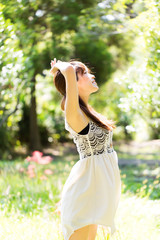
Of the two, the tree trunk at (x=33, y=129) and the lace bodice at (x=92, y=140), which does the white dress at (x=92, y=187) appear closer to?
the lace bodice at (x=92, y=140)

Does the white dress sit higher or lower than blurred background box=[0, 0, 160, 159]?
higher

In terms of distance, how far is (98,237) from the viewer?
2.79 metres

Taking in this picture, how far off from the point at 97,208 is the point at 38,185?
3038 millimetres

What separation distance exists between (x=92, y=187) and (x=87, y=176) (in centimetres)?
8

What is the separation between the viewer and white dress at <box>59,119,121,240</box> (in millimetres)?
1940

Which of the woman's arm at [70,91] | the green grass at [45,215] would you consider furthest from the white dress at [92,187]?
the green grass at [45,215]

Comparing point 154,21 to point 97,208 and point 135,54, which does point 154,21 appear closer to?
point 97,208

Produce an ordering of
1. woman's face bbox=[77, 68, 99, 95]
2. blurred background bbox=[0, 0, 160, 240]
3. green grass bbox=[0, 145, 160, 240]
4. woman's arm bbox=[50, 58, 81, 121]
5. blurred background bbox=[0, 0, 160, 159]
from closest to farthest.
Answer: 1. woman's arm bbox=[50, 58, 81, 121]
2. woman's face bbox=[77, 68, 99, 95]
3. green grass bbox=[0, 145, 160, 240]
4. blurred background bbox=[0, 0, 160, 240]
5. blurred background bbox=[0, 0, 160, 159]

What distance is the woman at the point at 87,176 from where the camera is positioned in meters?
1.92

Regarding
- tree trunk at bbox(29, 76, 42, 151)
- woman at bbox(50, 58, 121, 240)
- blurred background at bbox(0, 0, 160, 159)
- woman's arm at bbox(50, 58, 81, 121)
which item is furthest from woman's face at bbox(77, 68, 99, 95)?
tree trunk at bbox(29, 76, 42, 151)

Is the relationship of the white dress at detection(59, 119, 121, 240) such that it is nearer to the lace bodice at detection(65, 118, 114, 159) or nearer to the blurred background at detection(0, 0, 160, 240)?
the lace bodice at detection(65, 118, 114, 159)

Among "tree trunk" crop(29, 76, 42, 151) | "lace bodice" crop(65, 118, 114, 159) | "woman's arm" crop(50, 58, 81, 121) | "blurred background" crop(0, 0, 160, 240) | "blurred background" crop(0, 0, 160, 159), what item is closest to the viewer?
"woman's arm" crop(50, 58, 81, 121)

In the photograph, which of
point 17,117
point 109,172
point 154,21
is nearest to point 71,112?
point 109,172

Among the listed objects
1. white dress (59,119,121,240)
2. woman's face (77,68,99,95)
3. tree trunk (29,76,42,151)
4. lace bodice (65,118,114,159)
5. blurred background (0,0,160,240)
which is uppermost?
woman's face (77,68,99,95)
